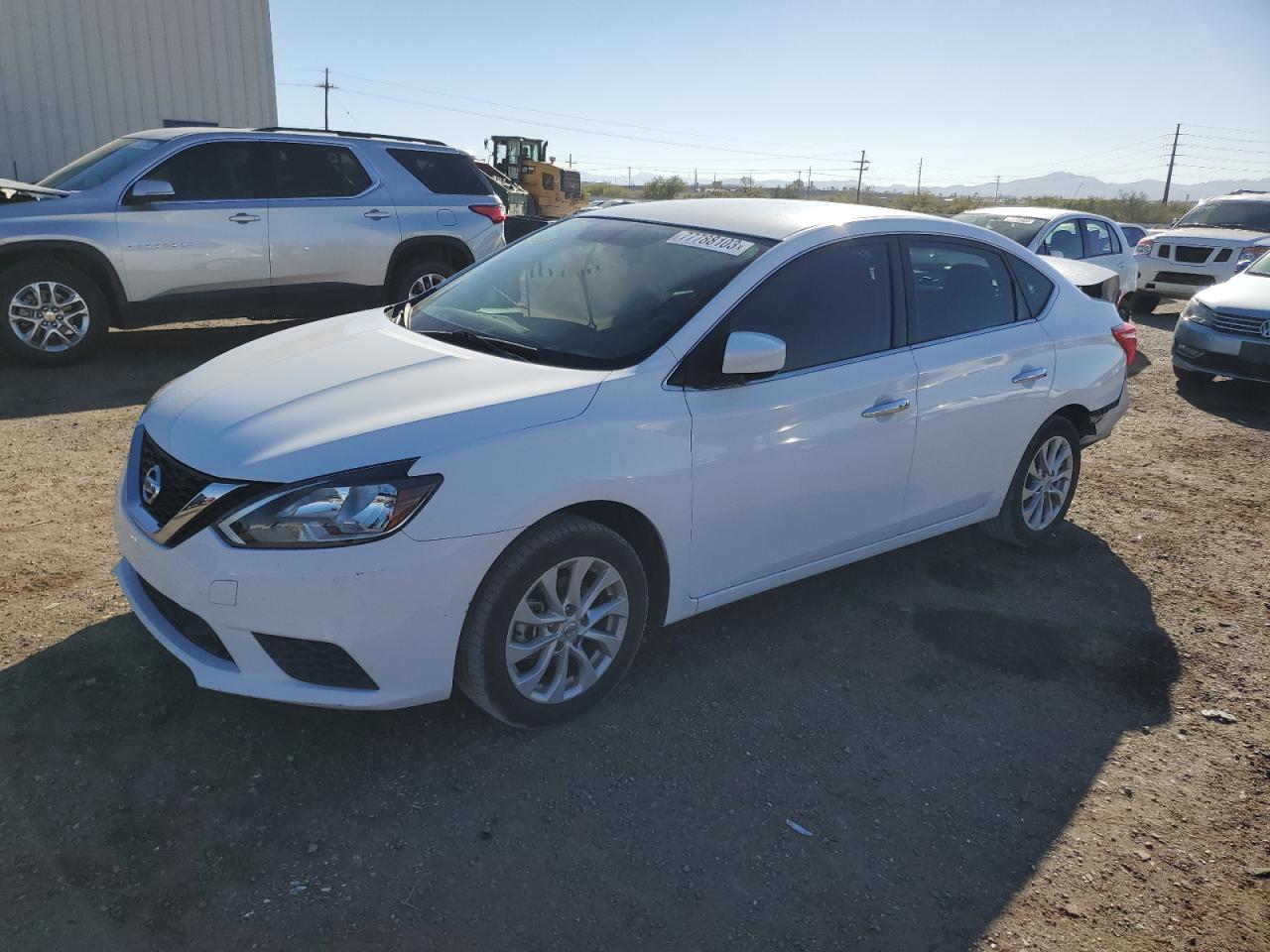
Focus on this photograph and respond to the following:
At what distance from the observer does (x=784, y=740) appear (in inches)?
136

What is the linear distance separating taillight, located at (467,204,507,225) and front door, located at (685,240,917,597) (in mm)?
6139

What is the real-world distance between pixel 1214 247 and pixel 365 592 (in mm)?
15796

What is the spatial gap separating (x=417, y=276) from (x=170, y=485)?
653 cm

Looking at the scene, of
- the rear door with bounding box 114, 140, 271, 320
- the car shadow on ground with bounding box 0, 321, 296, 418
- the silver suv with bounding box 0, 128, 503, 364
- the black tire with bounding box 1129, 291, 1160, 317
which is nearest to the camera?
the car shadow on ground with bounding box 0, 321, 296, 418

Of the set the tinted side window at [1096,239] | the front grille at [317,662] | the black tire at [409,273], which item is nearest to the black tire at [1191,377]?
the tinted side window at [1096,239]

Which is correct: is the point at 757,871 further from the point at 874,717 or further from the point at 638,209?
the point at 638,209

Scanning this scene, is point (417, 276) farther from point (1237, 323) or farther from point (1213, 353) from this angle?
point (1237, 323)

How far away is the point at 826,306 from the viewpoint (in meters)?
3.95

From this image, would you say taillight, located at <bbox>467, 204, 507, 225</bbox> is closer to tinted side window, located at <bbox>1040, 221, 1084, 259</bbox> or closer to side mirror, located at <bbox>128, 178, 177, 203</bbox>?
side mirror, located at <bbox>128, 178, 177, 203</bbox>

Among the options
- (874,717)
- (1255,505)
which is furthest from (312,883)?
(1255,505)

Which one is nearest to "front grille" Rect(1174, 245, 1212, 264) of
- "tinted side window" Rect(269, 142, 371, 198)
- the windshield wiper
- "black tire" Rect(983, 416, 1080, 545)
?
"black tire" Rect(983, 416, 1080, 545)

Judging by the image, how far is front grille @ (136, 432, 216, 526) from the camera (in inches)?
118

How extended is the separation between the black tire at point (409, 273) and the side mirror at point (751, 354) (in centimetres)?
631

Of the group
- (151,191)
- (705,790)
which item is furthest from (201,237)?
(705,790)
